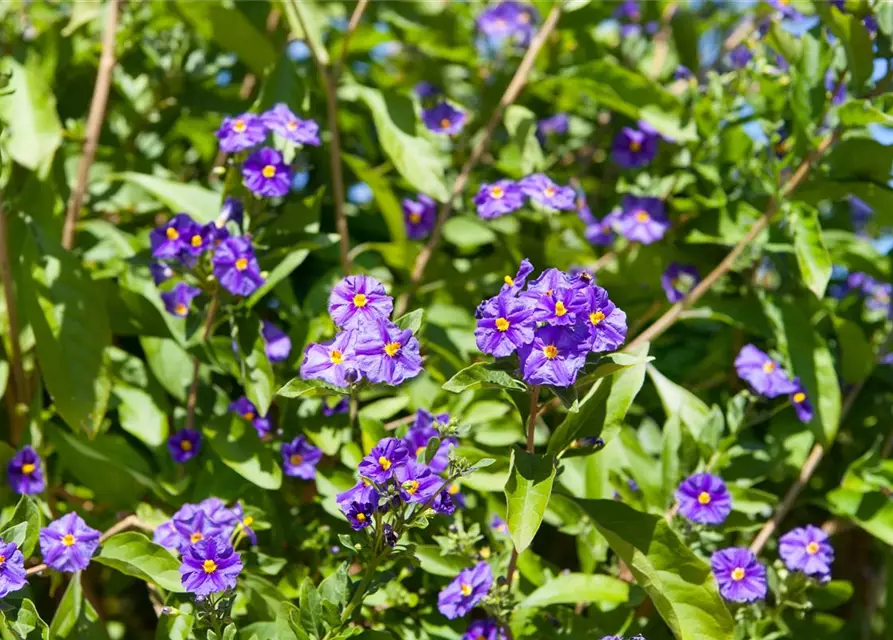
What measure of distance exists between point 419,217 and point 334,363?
1.01m

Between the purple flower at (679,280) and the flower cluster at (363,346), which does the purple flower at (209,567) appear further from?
the purple flower at (679,280)

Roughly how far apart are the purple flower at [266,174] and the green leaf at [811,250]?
1110mm

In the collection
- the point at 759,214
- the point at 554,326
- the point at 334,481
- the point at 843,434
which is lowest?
the point at 843,434

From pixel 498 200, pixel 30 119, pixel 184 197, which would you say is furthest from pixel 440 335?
pixel 30 119

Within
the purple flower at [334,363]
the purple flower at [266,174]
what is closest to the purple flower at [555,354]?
the purple flower at [334,363]

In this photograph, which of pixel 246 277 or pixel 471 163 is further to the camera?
pixel 471 163

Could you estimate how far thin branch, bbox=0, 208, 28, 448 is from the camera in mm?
2105

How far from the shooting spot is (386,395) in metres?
2.58

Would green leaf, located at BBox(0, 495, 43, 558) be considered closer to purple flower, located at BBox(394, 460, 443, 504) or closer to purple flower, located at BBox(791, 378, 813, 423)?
purple flower, located at BBox(394, 460, 443, 504)

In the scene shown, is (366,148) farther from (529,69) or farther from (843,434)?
(843,434)

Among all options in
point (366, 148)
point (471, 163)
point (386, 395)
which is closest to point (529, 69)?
point (471, 163)

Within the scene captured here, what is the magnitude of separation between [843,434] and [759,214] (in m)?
0.67

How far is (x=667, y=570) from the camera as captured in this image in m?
1.76

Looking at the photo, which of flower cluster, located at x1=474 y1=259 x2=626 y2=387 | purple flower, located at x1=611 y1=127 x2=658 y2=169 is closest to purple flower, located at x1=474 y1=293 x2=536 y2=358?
flower cluster, located at x1=474 y1=259 x2=626 y2=387
